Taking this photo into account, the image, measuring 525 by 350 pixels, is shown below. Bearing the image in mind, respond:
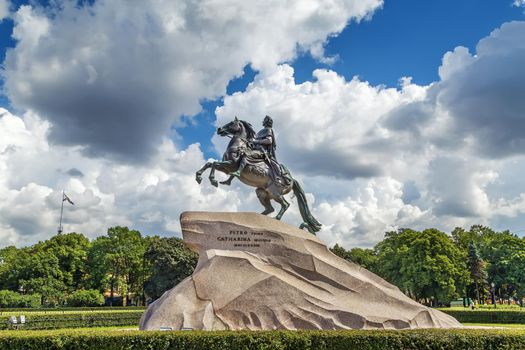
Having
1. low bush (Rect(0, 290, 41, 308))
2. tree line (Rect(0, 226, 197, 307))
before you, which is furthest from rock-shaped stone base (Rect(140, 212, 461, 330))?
low bush (Rect(0, 290, 41, 308))

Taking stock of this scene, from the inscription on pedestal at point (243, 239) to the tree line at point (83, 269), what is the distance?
3527cm

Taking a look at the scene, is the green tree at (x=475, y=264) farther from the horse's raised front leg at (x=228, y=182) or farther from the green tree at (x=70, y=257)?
the green tree at (x=70, y=257)

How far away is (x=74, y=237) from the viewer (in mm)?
62188

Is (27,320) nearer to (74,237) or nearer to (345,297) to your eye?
(345,297)

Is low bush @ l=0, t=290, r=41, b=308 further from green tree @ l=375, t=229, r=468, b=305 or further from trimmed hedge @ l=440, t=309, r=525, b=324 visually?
trimmed hedge @ l=440, t=309, r=525, b=324

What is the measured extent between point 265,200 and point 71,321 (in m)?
16.9

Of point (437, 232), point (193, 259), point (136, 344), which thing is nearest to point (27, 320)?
point (136, 344)

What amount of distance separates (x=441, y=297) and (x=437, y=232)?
6.39 metres

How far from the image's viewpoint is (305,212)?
19031mm

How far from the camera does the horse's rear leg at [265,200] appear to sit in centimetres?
1844

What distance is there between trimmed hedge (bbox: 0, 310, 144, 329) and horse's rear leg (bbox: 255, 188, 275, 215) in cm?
1556

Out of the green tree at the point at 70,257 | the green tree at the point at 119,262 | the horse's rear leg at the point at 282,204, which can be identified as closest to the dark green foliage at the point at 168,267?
the green tree at the point at 119,262

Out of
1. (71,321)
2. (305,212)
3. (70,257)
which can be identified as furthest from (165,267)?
(305,212)

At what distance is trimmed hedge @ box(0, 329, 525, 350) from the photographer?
11430 millimetres
